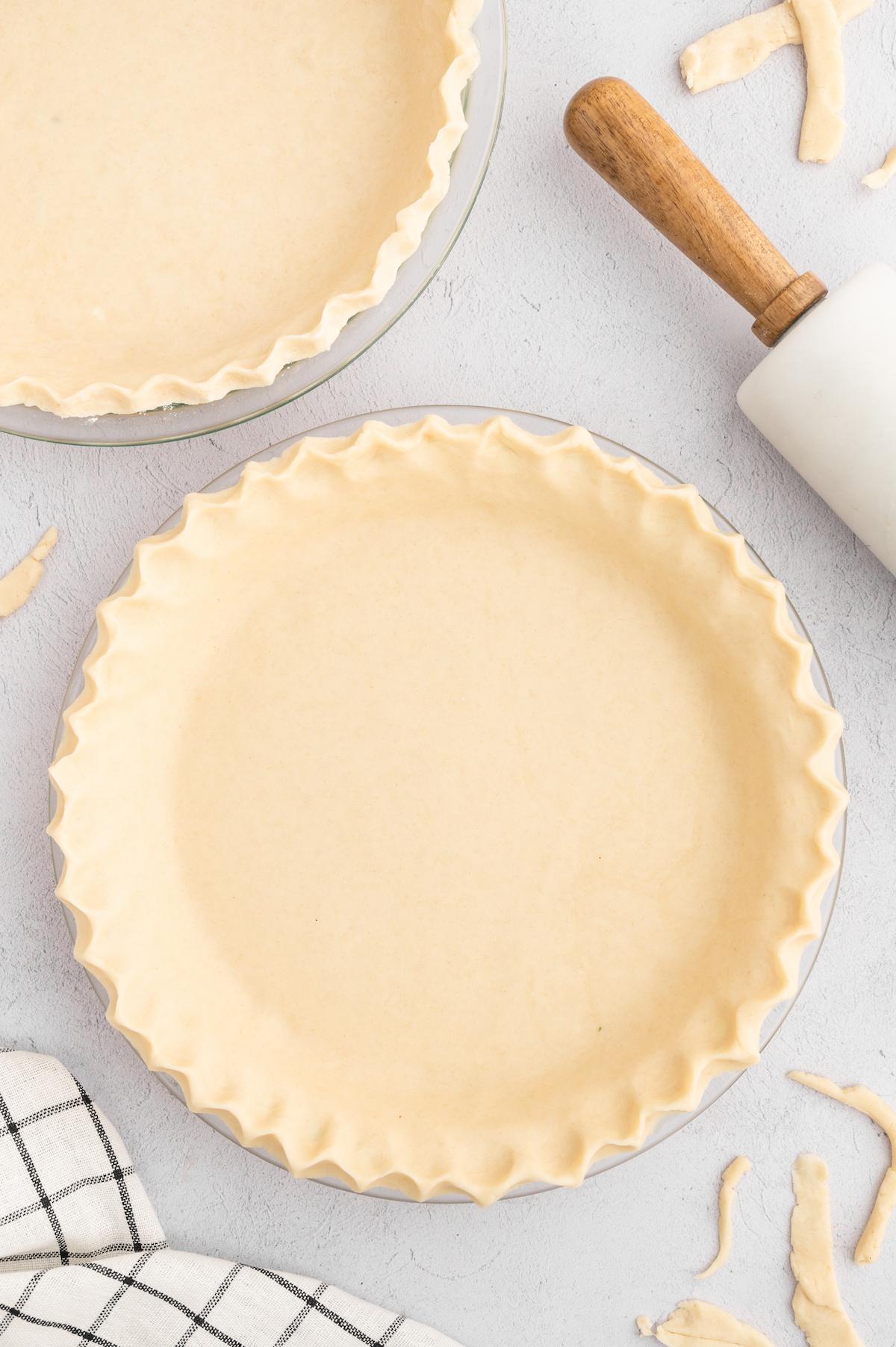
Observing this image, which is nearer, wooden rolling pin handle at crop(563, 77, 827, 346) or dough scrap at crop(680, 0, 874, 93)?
wooden rolling pin handle at crop(563, 77, 827, 346)

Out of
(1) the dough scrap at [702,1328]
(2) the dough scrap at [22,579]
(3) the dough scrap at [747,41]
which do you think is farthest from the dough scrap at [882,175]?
(1) the dough scrap at [702,1328]

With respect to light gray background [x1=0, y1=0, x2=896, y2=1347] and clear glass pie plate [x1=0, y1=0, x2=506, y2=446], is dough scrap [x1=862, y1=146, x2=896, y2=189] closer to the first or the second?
light gray background [x1=0, y1=0, x2=896, y2=1347]

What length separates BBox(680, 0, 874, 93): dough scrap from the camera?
3.50 ft

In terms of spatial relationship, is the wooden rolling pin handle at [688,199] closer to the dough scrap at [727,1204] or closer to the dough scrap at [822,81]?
the dough scrap at [822,81]

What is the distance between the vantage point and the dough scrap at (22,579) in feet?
3.65

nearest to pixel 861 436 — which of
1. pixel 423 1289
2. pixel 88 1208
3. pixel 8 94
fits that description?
pixel 8 94

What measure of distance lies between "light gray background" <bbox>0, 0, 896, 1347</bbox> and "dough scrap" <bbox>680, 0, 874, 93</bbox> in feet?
0.05

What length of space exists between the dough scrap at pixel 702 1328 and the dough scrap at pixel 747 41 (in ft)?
4.15

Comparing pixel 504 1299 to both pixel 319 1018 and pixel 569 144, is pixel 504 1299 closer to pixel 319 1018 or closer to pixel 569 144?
pixel 319 1018

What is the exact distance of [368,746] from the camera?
1012 millimetres

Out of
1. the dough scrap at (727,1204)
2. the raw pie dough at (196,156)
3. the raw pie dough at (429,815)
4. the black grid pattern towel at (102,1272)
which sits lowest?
the dough scrap at (727,1204)

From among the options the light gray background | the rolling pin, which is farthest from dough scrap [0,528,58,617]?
the rolling pin

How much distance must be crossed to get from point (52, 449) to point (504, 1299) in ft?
3.33

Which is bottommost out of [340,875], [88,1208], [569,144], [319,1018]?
[88,1208]
